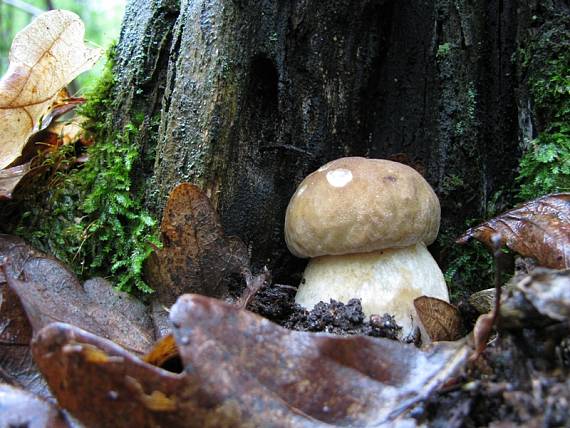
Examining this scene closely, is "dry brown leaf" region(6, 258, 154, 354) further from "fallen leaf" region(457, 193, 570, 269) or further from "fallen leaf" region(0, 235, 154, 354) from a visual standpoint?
"fallen leaf" region(457, 193, 570, 269)

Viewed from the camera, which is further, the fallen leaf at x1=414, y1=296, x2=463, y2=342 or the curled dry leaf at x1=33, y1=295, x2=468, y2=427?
the fallen leaf at x1=414, y1=296, x2=463, y2=342

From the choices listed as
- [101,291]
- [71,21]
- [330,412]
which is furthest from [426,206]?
[71,21]

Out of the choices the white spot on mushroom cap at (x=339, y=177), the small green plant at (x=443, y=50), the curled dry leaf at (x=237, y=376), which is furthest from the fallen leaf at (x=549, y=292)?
the small green plant at (x=443, y=50)

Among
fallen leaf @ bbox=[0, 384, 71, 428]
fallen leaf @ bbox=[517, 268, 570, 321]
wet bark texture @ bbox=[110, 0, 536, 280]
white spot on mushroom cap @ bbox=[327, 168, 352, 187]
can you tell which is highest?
wet bark texture @ bbox=[110, 0, 536, 280]

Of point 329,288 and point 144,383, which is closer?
point 144,383

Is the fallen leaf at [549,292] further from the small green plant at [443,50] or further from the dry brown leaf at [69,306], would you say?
the small green plant at [443,50]

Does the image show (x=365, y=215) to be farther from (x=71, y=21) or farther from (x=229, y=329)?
(x=71, y=21)

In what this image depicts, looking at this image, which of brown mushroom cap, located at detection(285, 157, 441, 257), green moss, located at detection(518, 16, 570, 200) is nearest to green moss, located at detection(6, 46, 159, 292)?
brown mushroom cap, located at detection(285, 157, 441, 257)
